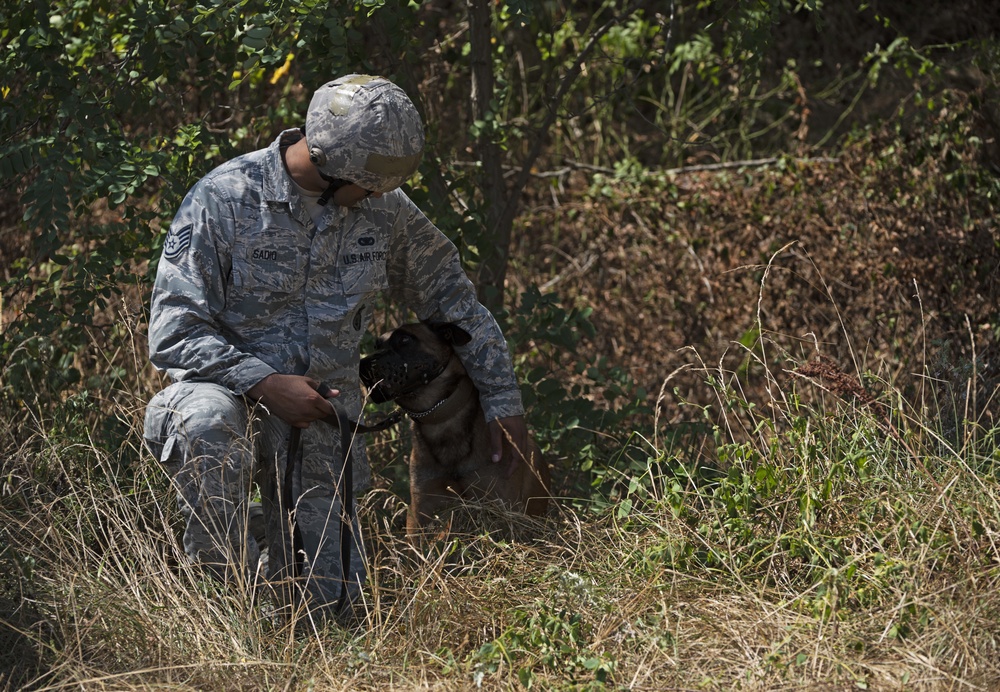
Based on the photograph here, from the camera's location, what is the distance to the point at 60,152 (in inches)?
171

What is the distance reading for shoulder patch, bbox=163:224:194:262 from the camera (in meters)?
3.59

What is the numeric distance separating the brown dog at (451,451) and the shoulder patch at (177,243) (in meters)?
0.96

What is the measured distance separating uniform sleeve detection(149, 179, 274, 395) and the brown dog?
32.4 inches

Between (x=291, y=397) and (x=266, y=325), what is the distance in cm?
39

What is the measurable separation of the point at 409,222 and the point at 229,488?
119 cm

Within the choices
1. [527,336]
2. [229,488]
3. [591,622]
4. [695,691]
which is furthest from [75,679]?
[527,336]

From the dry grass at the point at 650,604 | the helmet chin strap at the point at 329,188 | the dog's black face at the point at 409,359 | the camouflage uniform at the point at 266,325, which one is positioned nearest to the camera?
the dry grass at the point at 650,604

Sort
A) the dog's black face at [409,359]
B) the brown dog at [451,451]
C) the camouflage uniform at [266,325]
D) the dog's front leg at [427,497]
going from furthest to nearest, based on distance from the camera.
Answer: the dog's front leg at [427,497]
the brown dog at [451,451]
the dog's black face at [409,359]
the camouflage uniform at [266,325]

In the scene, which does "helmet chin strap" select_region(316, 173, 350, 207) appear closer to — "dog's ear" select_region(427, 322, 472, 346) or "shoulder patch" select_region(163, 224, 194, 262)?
"shoulder patch" select_region(163, 224, 194, 262)

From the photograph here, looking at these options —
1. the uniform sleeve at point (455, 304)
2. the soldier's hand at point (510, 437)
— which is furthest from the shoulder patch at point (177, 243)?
the soldier's hand at point (510, 437)

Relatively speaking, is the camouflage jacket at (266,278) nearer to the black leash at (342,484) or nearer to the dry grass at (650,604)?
the black leash at (342,484)

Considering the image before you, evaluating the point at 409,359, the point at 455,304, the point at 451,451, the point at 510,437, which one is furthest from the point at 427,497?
the point at 455,304

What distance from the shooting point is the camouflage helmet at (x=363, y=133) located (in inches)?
140

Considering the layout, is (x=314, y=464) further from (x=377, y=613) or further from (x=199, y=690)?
(x=199, y=690)
